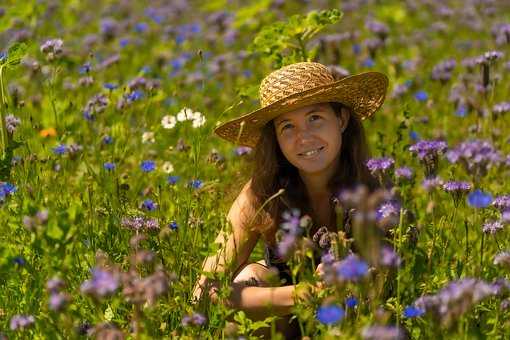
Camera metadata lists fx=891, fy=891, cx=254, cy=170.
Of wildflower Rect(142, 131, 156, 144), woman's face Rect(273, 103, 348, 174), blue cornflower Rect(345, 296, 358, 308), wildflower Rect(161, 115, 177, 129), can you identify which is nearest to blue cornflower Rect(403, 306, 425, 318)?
Answer: blue cornflower Rect(345, 296, 358, 308)

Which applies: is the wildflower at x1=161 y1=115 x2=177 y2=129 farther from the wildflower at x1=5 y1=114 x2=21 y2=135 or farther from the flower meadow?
the wildflower at x1=5 y1=114 x2=21 y2=135

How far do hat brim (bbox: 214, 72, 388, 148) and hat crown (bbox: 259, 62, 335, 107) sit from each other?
0.05 metres

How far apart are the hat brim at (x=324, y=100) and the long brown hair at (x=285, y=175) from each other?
0.07m

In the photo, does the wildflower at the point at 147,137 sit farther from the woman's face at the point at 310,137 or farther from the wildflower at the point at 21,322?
the wildflower at the point at 21,322

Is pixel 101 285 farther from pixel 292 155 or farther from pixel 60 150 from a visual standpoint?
pixel 60 150

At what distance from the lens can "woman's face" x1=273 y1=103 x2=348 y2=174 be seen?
3.22 metres

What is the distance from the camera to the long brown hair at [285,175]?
11.2ft

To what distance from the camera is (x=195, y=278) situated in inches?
123

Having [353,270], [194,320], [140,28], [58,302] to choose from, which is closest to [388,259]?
[353,270]

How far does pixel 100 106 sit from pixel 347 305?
2224 millimetres

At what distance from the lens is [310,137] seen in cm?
322

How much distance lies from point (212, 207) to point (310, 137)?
75 centimetres

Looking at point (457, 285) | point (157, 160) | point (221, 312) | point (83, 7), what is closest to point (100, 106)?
point (157, 160)

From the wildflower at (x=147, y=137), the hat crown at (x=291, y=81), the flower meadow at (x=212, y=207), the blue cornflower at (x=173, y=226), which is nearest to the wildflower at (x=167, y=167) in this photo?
the flower meadow at (x=212, y=207)
